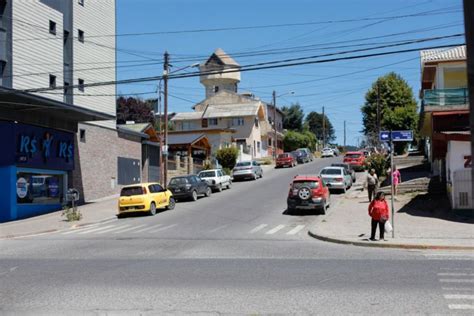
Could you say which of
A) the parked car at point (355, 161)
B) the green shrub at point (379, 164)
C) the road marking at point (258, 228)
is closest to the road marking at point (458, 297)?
the road marking at point (258, 228)

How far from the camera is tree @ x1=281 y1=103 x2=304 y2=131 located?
108m

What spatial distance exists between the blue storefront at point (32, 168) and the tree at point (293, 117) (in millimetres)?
76203

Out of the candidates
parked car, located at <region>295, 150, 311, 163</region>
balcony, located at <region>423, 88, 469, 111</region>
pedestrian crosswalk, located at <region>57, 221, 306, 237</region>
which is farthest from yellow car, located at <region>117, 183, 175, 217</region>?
parked car, located at <region>295, 150, 311, 163</region>

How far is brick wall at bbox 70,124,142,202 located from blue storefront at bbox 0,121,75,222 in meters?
1.31

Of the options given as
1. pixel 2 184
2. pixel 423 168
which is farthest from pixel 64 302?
pixel 423 168

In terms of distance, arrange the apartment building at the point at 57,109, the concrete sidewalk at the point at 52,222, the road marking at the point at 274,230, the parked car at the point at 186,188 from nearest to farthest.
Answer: the road marking at the point at 274,230 < the concrete sidewalk at the point at 52,222 < the apartment building at the point at 57,109 < the parked car at the point at 186,188

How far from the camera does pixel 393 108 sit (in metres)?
69.1

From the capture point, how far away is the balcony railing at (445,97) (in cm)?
3097

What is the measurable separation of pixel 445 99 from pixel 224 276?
23.9m

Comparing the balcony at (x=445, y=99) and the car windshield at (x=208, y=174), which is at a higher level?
the balcony at (x=445, y=99)

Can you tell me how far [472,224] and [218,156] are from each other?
36532mm

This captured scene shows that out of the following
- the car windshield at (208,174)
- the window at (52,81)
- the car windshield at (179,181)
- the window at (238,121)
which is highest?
the window at (238,121)

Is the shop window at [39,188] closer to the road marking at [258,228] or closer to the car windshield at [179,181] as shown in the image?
the car windshield at [179,181]

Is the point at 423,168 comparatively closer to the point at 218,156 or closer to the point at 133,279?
the point at 218,156
